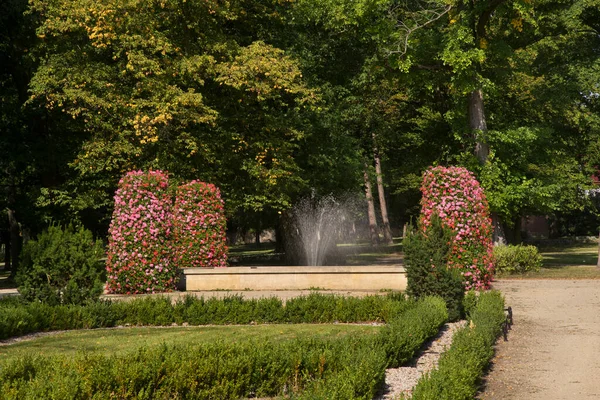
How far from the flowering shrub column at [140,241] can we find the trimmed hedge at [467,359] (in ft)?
28.0

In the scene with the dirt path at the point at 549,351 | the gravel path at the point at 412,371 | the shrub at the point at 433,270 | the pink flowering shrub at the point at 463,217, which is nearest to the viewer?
the gravel path at the point at 412,371

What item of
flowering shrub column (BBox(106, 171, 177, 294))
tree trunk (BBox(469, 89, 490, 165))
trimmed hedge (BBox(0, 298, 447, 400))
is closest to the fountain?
tree trunk (BBox(469, 89, 490, 165))

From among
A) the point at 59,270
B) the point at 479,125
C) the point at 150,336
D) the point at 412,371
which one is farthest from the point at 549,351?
the point at 479,125

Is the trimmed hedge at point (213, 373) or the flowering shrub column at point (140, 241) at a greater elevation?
the flowering shrub column at point (140, 241)

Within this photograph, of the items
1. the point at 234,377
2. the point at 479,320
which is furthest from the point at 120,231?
the point at 234,377

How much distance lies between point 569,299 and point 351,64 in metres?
16.4

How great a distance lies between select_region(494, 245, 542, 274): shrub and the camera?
90.5 feet

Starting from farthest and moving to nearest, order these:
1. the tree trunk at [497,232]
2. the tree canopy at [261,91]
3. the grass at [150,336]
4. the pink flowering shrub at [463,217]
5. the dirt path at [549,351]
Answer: the tree trunk at [497,232]
the tree canopy at [261,91]
the pink flowering shrub at [463,217]
the grass at [150,336]
the dirt path at [549,351]

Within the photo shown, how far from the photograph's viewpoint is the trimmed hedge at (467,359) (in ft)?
26.3

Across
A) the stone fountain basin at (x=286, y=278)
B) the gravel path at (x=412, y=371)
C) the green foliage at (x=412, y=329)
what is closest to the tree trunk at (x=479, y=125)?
the stone fountain basin at (x=286, y=278)

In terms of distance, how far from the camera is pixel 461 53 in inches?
1051

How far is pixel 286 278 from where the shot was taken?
70.1ft

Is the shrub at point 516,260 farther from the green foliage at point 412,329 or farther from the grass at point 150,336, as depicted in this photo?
the grass at point 150,336

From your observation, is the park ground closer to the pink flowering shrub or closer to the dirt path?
the dirt path
